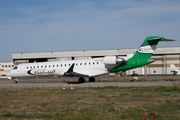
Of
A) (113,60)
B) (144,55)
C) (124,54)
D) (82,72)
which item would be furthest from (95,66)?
(124,54)

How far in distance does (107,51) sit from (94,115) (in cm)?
6688

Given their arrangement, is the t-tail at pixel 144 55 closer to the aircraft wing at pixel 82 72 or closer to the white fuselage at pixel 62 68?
the aircraft wing at pixel 82 72

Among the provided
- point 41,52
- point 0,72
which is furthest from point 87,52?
point 0,72

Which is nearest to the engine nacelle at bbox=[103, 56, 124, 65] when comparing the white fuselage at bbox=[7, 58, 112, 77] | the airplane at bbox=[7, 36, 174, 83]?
the airplane at bbox=[7, 36, 174, 83]

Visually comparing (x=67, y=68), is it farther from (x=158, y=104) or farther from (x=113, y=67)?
(x=158, y=104)

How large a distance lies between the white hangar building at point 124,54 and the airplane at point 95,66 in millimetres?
34556

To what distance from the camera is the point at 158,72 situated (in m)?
78.8

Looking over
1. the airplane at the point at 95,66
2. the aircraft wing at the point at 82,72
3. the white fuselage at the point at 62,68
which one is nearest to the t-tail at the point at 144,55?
the airplane at the point at 95,66

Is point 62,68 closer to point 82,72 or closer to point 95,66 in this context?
point 82,72

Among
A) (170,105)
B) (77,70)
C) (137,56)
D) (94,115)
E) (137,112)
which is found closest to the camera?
(94,115)

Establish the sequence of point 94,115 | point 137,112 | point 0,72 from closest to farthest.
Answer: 1. point 94,115
2. point 137,112
3. point 0,72

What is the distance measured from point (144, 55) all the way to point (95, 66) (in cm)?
627

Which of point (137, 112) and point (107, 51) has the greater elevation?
point (107, 51)

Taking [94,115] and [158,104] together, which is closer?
[94,115]
